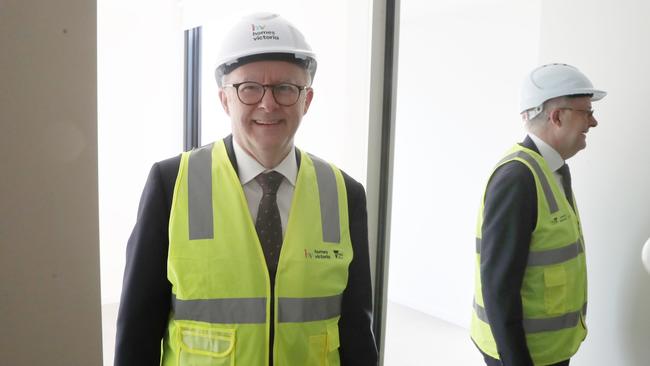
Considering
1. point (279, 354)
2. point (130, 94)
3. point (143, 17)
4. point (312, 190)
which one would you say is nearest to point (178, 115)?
point (130, 94)

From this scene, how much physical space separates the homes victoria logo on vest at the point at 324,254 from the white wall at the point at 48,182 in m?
0.53

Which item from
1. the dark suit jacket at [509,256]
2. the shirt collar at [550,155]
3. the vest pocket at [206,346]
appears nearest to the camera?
the vest pocket at [206,346]

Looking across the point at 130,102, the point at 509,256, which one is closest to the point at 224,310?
the point at 509,256

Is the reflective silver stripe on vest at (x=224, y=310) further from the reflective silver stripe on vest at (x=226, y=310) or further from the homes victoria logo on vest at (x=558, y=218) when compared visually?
the homes victoria logo on vest at (x=558, y=218)

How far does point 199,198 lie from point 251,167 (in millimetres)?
137

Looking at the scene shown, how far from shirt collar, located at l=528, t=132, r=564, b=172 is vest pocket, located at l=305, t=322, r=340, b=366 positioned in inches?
38.5

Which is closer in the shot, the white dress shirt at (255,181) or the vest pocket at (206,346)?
the vest pocket at (206,346)

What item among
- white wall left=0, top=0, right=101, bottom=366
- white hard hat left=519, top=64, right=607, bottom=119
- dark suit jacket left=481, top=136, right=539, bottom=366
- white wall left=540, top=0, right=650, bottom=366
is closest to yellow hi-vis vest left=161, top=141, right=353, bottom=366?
white wall left=0, top=0, right=101, bottom=366

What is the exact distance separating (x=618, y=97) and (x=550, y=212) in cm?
62

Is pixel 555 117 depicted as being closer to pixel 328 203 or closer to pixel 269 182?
pixel 328 203

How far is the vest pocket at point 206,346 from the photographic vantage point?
960mm

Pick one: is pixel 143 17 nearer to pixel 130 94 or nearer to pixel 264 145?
pixel 130 94

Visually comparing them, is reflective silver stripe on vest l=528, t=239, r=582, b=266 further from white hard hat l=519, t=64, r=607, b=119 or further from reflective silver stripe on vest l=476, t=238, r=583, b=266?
white hard hat l=519, t=64, r=607, b=119

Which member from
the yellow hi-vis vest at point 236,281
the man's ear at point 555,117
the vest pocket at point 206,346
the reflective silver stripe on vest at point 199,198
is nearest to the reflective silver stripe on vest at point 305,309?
the yellow hi-vis vest at point 236,281
